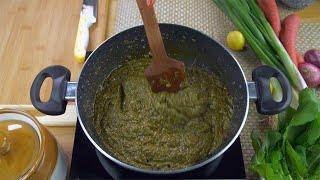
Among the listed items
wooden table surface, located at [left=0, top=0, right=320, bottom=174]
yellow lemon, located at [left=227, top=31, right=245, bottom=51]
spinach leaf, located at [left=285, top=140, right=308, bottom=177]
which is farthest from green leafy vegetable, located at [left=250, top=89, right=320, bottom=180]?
wooden table surface, located at [left=0, top=0, right=320, bottom=174]

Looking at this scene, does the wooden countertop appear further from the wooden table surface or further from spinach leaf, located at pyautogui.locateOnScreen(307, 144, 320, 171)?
spinach leaf, located at pyautogui.locateOnScreen(307, 144, 320, 171)

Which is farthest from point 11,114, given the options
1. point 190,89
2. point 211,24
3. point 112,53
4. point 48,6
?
point 211,24

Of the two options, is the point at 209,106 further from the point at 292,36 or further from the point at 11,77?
the point at 11,77

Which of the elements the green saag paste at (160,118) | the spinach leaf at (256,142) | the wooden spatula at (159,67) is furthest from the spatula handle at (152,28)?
the spinach leaf at (256,142)

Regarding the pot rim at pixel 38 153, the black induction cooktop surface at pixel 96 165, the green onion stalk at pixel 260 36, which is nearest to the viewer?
the pot rim at pixel 38 153

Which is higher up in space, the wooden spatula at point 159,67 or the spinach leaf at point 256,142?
the wooden spatula at point 159,67

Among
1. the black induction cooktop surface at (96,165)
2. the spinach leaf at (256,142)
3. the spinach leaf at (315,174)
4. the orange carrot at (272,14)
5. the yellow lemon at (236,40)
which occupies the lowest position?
the black induction cooktop surface at (96,165)

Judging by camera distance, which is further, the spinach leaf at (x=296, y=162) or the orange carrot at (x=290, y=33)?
the orange carrot at (x=290, y=33)

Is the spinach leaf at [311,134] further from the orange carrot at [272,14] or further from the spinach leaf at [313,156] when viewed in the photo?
the orange carrot at [272,14]
